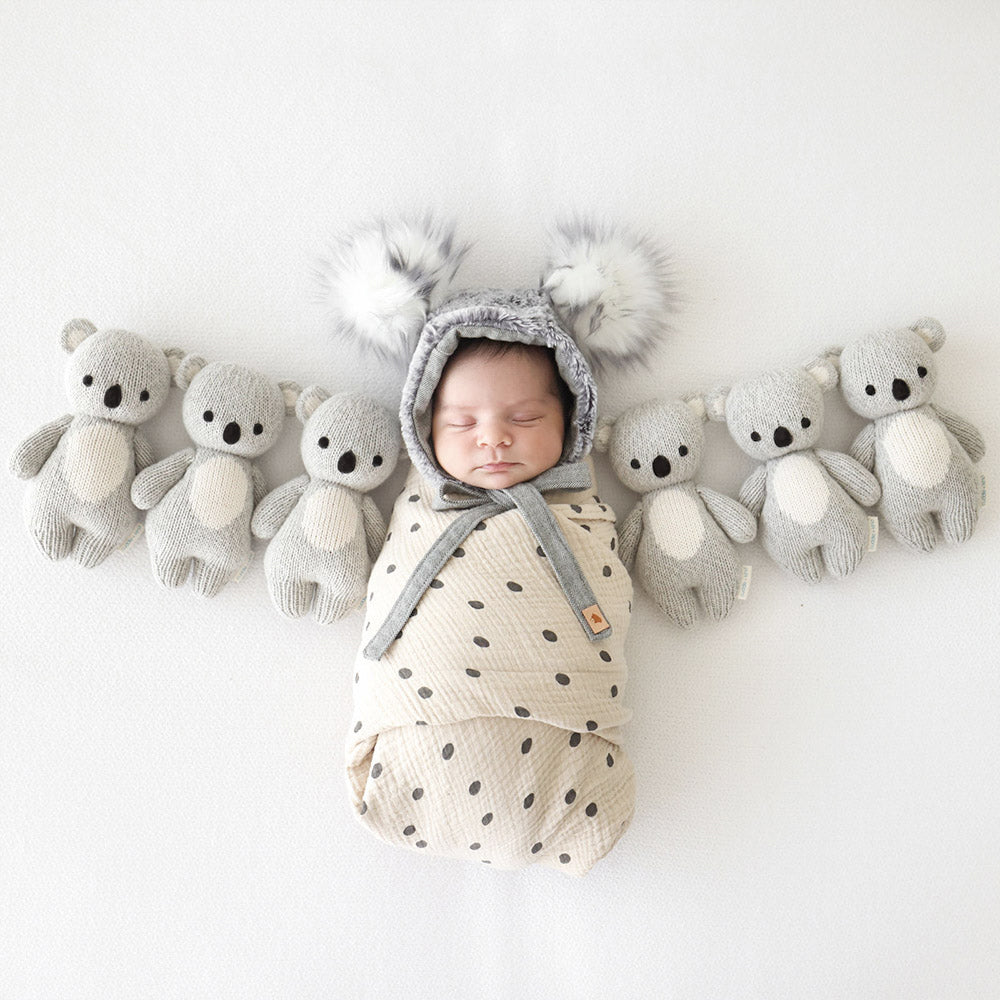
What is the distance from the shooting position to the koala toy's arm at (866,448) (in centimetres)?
124

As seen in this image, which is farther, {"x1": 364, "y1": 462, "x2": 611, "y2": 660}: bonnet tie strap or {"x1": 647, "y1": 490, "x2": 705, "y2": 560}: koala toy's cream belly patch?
{"x1": 647, "y1": 490, "x2": 705, "y2": 560}: koala toy's cream belly patch

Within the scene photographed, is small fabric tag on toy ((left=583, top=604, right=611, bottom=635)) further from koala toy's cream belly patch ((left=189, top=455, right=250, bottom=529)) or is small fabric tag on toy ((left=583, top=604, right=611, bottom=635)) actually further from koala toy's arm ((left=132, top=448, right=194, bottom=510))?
koala toy's arm ((left=132, top=448, right=194, bottom=510))

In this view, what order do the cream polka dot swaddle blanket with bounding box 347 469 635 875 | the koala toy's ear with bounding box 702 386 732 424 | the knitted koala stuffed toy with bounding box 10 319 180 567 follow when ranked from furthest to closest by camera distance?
the koala toy's ear with bounding box 702 386 732 424
the knitted koala stuffed toy with bounding box 10 319 180 567
the cream polka dot swaddle blanket with bounding box 347 469 635 875

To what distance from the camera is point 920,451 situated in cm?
120

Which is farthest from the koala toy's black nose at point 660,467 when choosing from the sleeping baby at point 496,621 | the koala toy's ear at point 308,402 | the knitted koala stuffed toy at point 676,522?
the koala toy's ear at point 308,402

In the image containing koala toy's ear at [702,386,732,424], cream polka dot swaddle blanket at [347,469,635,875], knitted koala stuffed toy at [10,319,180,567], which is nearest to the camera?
cream polka dot swaddle blanket at [347,469,635,875]

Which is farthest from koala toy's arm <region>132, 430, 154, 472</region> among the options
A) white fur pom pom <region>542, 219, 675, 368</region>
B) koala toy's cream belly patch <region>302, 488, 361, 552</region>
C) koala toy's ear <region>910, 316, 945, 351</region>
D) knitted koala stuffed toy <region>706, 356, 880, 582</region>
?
koala toy's ear <region>910, 316, 945, 351</region>

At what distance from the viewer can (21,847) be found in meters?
1.21

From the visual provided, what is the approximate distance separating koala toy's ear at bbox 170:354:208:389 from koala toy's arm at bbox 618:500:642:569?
669 mm

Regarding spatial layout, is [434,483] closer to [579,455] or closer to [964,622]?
[579,455]

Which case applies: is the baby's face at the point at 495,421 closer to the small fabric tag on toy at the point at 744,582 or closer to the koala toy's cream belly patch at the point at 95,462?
the small fabric tag on toy at the point at 744,582

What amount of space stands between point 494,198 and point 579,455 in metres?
0.44

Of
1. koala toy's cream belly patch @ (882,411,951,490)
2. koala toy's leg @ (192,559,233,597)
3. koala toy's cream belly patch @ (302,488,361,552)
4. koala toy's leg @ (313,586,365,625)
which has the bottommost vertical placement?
koala toy's leg @ (313,586,365,625)

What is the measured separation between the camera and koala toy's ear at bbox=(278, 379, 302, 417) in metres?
1.23
